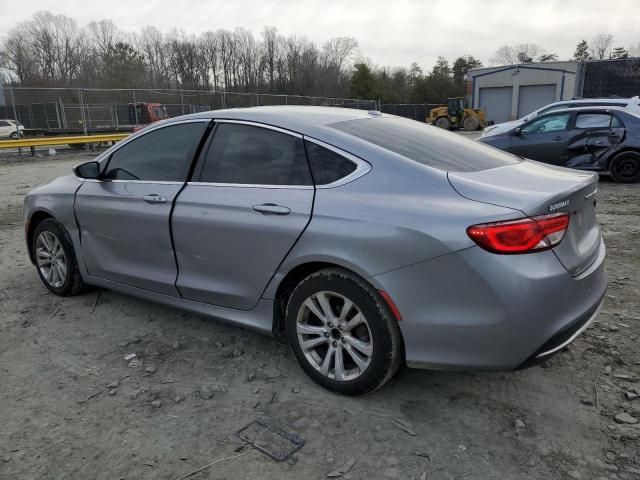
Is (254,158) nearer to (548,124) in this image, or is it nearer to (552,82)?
(548,124)

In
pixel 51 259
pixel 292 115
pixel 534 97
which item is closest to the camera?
pixel 292 115

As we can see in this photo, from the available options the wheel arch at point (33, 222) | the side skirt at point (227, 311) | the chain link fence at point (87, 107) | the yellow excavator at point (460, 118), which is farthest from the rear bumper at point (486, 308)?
the yellow excavator at point (460, 118)

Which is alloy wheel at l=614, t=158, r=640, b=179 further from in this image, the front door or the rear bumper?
the front door

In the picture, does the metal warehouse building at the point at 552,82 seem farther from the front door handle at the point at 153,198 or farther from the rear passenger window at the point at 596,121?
the front door handle at the point at 153,198

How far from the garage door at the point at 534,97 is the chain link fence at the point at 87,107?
28.0 m

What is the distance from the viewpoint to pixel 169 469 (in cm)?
252

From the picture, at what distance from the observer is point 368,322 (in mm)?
2809

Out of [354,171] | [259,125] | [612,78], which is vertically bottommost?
[354,171]

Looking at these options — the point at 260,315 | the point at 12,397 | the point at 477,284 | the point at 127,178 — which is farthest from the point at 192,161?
the point at 477,284

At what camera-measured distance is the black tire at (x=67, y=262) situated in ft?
14.9

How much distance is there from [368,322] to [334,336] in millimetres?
276

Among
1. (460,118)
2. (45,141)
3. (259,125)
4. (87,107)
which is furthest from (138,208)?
(460,118)

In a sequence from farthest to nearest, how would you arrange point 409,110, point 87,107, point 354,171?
point 409,110 → point 87,107 → point 354,171

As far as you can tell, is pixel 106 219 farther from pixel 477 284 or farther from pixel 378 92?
pixel 378 92
